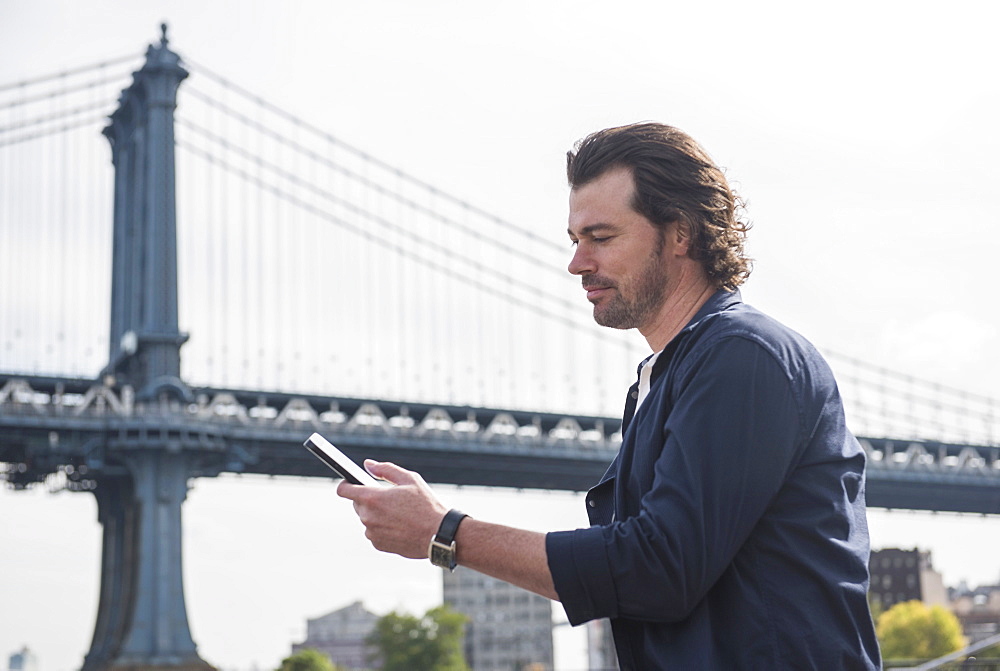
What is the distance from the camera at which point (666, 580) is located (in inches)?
99.7

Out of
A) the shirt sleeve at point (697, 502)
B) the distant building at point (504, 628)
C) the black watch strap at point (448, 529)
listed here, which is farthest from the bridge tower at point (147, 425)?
the distant building at point (504, 628)

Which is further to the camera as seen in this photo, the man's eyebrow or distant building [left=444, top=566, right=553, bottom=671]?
distant building [left=444, top=566, right=553, bottom=671]

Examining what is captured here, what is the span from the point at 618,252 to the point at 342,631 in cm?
15879

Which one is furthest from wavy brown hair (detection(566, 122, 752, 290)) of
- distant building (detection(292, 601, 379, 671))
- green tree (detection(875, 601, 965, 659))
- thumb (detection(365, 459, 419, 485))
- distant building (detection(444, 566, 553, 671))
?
distant building (detection(292, 601, 379, 671))

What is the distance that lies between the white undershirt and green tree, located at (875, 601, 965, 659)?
71.8m

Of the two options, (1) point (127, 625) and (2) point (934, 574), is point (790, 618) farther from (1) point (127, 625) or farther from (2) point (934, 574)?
(2) point (934, 574)

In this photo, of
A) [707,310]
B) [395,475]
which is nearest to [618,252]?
[707,310]

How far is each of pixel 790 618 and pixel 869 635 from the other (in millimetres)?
205

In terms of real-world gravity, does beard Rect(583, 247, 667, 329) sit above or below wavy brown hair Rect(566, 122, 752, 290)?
below

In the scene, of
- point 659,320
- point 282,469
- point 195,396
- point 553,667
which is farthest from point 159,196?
point 553,667

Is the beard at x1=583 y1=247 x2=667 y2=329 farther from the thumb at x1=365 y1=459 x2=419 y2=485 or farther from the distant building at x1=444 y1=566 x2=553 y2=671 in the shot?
the distant building at x1=444 y1=566 x2=553 y2=671

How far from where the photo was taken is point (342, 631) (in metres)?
158

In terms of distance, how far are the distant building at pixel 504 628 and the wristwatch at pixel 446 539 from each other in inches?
4887

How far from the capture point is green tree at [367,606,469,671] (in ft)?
216
